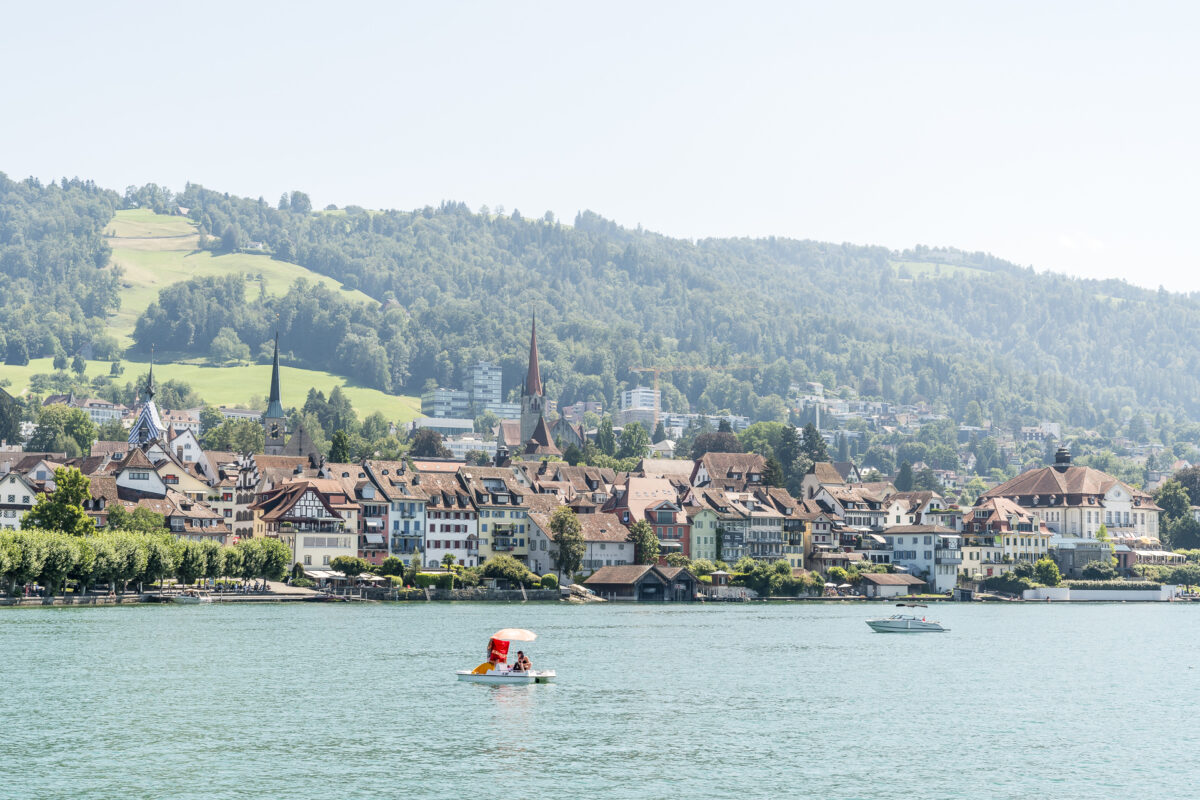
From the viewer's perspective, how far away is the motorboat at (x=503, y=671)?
66062 mm

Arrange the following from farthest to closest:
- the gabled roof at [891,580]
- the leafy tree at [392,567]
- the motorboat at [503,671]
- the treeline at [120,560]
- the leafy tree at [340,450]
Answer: the leafy tree at [340,450], the gabled roof at [891,580], the leafy tree at [392,567], the treeline at [120,560], the motorboat at [503,671]

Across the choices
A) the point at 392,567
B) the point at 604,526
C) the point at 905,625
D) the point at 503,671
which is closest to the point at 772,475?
the point at 604,526

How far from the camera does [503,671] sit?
218 ft

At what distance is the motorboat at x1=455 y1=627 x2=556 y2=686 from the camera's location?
2601 inches

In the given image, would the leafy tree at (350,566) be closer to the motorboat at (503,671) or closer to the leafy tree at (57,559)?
the leafy tree at (57,559)

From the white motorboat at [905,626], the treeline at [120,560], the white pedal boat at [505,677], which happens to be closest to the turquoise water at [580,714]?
the white pedal boat at [505,677]

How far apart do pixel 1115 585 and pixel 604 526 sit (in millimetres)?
54777

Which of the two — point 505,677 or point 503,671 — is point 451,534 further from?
point 505,677

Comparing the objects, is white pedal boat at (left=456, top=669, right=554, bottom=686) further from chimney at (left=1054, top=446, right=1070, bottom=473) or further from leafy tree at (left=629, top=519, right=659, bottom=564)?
chimney at (left=1054, top=446, right=1070, bottom=473)

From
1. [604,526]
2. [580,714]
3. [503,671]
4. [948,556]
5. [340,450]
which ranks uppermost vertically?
[340,450]

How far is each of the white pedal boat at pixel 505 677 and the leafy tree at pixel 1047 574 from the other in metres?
104

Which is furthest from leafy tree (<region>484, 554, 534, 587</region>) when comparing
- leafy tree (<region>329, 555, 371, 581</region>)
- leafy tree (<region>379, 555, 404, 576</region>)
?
leafy tree (<region>329, 555, 371, 581</region>)

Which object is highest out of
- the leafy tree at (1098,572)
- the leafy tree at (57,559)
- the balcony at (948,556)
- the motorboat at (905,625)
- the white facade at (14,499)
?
the white facade at (14,499)

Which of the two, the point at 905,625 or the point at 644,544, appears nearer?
the point at 905,625
